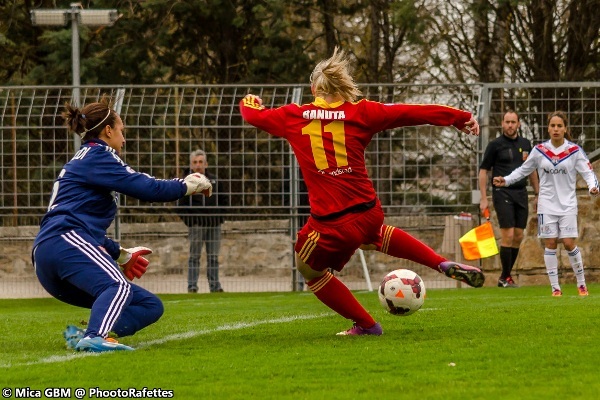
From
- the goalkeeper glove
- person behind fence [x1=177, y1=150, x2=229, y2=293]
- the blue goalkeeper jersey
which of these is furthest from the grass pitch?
person behind fence [x1=177, y1=150, x2=229, y2=293]

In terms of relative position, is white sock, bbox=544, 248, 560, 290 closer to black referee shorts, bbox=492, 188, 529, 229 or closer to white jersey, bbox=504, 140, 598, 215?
white jersey, bbox=504, 140, 598, 215

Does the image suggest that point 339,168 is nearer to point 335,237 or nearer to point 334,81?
point 335,237

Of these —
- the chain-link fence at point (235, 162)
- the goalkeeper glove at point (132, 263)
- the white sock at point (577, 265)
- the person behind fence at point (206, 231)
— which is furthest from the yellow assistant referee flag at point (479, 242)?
the goalkeeper glove at point (132, 263)

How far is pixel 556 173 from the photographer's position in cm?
1323

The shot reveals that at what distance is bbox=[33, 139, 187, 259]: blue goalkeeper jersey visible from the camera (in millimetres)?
7449

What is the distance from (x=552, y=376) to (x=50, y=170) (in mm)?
12138

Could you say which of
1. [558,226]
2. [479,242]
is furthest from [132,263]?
[479,242]

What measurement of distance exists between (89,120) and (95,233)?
2.47 ft

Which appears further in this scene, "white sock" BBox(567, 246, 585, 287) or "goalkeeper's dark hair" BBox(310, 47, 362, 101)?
"white sock" BBox(567, 246, 585, 287)

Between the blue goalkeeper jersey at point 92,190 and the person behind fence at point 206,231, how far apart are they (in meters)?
8.98

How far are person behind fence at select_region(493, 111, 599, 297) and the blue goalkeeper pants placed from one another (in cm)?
653

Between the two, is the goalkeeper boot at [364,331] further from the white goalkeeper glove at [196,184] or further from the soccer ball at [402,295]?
the white goalkeeper glove at [196,184]

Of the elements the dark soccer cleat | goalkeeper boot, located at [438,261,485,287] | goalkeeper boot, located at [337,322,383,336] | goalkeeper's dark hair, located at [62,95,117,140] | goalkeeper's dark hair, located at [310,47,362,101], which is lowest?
the dark soccer cleat

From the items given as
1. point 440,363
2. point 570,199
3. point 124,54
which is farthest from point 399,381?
point 124,54
